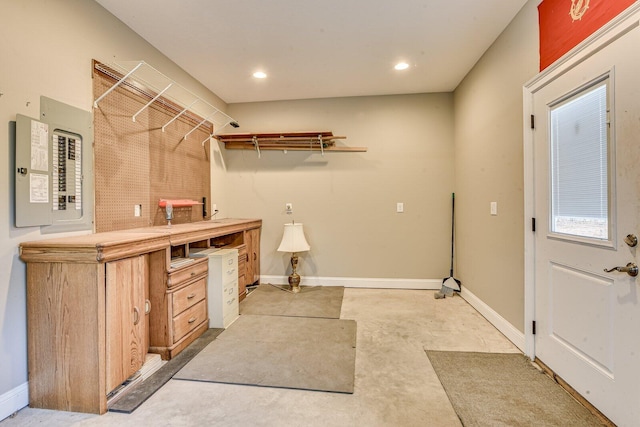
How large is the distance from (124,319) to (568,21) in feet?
10.8

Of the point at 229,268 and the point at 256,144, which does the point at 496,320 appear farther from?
the point at 256,144

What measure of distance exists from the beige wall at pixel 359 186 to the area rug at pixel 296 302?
36cm

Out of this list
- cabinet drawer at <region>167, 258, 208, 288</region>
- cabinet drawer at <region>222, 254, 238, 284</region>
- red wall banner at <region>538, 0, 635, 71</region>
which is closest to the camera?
red wall banner at <region>538, 0, 635, 71</region>

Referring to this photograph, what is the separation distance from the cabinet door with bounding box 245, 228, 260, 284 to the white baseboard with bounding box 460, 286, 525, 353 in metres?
2.74

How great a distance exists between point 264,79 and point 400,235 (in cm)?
269

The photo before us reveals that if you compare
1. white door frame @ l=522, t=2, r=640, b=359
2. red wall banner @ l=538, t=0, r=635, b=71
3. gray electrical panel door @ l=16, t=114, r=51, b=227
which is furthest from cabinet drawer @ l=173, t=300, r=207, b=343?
red wall banner @ l=538, t=0, r=635, b=71

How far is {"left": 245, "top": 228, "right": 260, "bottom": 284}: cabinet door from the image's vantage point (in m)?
3.91

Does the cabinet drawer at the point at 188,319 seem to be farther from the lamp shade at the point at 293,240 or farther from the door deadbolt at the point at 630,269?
the door deadbolt at the point at 630,269

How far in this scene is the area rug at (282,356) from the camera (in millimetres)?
1961

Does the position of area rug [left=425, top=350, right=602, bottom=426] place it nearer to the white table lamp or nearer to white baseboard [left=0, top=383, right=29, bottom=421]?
the white table lamp

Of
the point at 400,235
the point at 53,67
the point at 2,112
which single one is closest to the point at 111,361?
the point at 2,112

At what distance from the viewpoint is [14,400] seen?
165 cm

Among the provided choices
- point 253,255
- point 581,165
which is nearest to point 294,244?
point 253,255

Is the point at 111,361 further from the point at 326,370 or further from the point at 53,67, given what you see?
the point at 53,67
